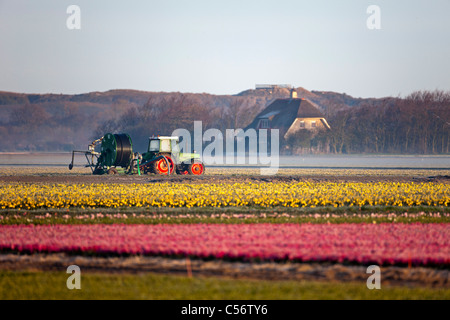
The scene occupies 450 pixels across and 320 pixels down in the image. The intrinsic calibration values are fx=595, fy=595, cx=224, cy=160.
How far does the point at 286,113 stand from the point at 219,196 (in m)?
87.5

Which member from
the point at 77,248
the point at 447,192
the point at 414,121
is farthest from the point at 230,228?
the point at 414,121

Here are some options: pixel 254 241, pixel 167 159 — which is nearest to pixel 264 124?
pixel 167 159

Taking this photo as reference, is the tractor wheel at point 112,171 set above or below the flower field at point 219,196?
below

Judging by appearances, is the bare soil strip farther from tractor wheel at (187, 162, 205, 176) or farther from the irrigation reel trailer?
tractor wheel at (187, 162, 205, 176)

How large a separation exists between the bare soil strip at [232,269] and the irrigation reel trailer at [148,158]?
25.0 m

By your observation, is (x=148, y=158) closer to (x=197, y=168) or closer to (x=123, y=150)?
(x=123, y=150)

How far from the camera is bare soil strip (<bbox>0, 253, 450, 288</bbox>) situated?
1113 cm

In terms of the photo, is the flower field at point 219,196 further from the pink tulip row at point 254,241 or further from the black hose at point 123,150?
the black hose at point 123,150

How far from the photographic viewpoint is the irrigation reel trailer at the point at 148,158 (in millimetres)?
38062

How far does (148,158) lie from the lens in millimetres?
39094

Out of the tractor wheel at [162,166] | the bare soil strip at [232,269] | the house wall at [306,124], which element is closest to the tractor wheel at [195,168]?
the tractor wheel at [162,166]

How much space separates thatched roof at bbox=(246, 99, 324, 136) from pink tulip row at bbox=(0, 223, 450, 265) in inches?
3410

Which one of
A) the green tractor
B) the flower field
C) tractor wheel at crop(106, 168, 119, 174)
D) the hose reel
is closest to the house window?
the green tractor
